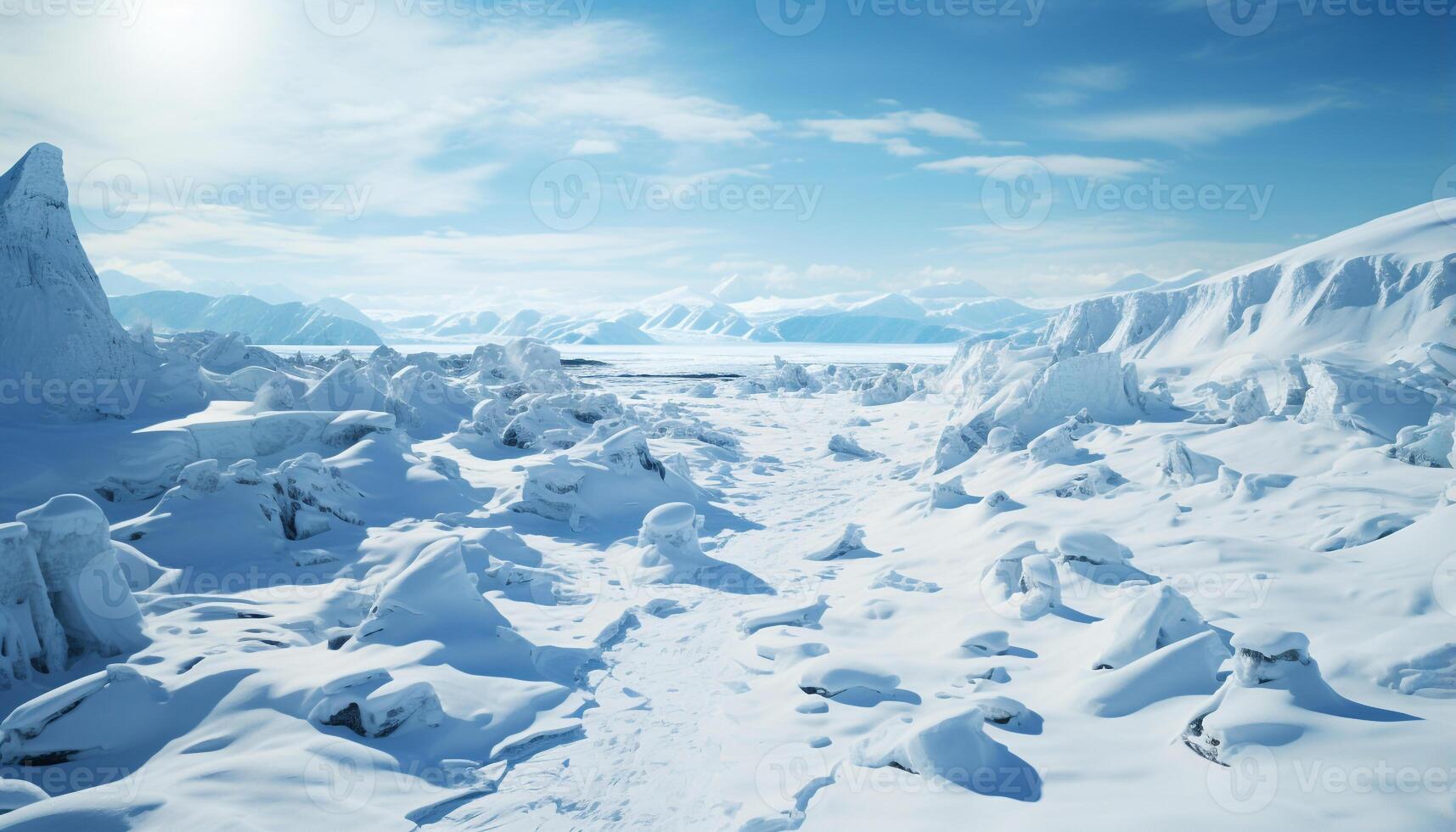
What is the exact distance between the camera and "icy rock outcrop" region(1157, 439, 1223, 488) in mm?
8312

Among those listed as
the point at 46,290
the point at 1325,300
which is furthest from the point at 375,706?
Result: the point at 1325,300

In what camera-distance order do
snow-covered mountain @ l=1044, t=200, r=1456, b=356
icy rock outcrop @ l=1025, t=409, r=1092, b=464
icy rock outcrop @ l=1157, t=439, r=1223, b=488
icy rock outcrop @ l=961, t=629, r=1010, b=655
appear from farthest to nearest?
snow-covered mountain @ l=1044, t=200, r=1456, b=356 < icy rock outcrop @ l=1025, t=409, r=1092, b=464 < icy rock outcrop @ l=1157, t=439, r=1223, b=488 < icy rock outcrop @ l=961, t=629, r=1010, b=655

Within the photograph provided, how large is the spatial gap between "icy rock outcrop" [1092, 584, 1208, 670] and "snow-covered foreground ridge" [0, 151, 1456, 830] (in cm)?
2

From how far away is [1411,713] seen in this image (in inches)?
126

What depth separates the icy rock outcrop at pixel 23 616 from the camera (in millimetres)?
4215

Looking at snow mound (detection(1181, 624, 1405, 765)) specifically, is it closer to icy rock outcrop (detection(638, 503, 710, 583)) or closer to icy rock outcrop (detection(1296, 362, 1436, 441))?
icy rock outcrop (detection(638, 503, 710, 583))

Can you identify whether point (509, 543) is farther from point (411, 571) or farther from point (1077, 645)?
point (1077, 645)

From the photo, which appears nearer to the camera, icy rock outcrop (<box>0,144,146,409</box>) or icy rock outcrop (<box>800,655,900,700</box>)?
icy rock outcrop (<box>800,655,900,700</box>)

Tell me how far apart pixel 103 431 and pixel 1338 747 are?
38.3 ft

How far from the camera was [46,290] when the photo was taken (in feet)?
30.5

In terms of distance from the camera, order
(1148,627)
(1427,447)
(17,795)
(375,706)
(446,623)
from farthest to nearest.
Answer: (1427,447), (446,623), (1148,627), (375,706), (17,795)

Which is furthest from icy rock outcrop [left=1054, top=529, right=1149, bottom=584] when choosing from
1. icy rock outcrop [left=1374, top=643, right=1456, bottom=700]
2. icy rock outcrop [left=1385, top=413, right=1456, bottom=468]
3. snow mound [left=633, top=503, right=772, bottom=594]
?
icy rock outcrop [left=1385, top=413, right=1456, bottom=468]

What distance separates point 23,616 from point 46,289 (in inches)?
296

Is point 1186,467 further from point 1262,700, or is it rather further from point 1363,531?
point 1262,700
